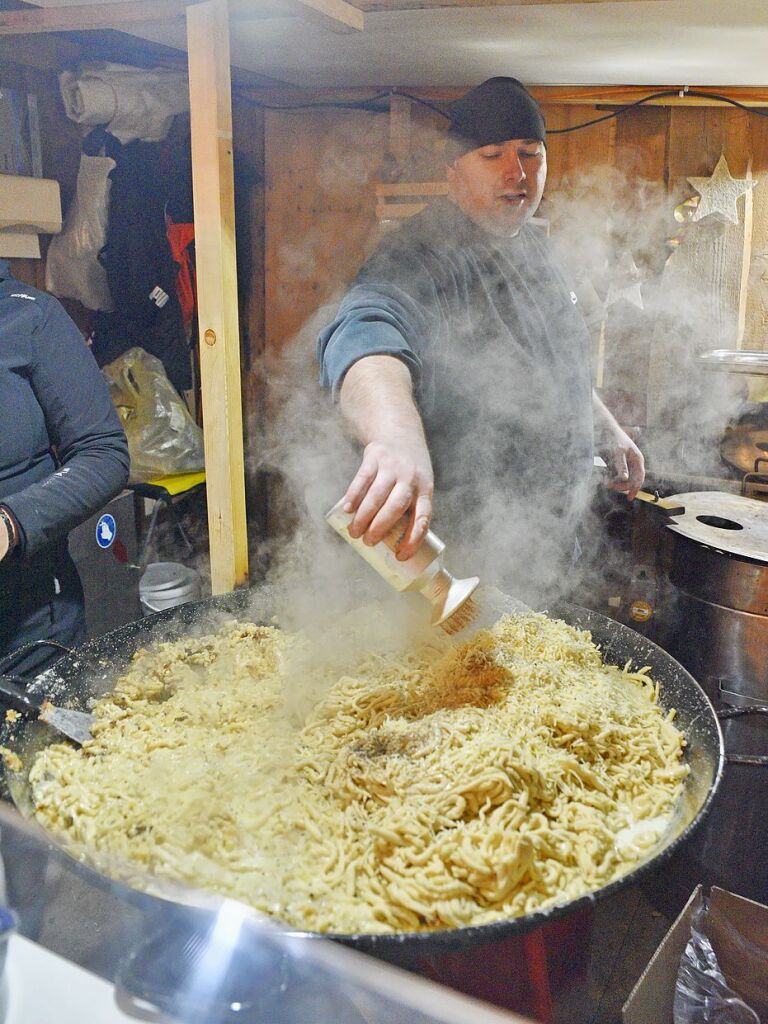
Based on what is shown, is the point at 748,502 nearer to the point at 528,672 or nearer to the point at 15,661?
the point at 528,672

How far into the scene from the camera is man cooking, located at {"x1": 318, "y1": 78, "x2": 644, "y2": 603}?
2457 millimetres

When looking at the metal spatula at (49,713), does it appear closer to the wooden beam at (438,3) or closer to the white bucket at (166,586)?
the wooden beam at (438,3)

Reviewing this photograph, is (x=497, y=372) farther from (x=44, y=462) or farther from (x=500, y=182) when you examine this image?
(x=44, y=462)

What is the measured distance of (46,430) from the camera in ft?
7.93

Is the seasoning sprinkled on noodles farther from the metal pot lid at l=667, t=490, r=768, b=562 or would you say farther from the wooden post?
the metal pot lid at l=667, t=490, r=768, b=562

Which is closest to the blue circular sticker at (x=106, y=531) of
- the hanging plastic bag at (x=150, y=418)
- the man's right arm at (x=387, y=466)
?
the hanging plastic bag at (x=150, y=418)

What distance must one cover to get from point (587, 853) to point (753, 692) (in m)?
1.68

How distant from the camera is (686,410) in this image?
451 centimetres

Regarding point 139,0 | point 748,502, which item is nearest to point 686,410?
point 748,502

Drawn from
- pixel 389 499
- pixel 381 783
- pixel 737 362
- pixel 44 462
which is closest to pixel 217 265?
pixel 44 462

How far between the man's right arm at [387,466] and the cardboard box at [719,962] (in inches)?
55.1

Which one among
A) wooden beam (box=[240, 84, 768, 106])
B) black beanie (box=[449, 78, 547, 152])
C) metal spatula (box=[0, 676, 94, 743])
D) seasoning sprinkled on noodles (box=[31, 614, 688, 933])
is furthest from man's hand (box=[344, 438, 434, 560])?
wooden beam (box=[240, 84, 768, 106])

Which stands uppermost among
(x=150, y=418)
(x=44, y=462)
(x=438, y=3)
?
(x=438, y=3)

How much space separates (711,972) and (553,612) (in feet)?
3.40
